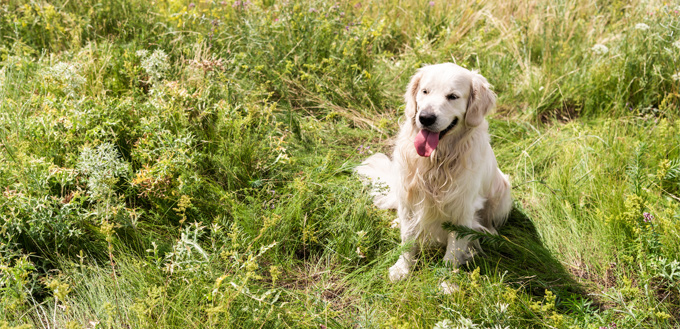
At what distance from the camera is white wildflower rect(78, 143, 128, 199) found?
7.51 feet

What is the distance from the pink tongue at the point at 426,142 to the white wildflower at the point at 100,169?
4.85 ft

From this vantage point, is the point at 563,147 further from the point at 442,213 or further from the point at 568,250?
→ the point at 442,213

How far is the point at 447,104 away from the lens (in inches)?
86.6

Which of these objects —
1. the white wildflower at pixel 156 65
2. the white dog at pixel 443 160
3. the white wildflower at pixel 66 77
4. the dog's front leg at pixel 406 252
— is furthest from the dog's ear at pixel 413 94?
the white wildflower at pixel 66 77

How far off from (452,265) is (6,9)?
3.79m

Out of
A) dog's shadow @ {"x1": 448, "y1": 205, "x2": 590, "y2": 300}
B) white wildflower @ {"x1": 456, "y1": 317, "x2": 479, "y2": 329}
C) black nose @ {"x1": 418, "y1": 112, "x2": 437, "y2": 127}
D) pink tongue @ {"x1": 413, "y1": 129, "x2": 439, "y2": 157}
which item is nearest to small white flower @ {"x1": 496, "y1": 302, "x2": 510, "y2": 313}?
white wildflower @ {"x1": 456, "y1": 317, "x2": 479, "y2": 329}

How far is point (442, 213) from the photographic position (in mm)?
2430

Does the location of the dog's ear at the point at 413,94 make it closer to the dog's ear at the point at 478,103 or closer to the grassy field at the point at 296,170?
the dog's ear at the point at 478,103

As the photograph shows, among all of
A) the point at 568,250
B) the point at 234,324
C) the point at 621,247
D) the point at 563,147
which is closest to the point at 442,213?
the point at 568,250

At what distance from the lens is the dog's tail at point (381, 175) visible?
2893 millimetres

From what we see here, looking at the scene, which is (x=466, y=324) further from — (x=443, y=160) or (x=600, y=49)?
(x=600, y=49)

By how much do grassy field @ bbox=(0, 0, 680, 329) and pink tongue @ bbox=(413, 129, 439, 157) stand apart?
53cm

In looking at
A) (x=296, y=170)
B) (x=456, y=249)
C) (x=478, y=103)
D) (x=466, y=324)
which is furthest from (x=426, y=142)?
(x=296, y=170)

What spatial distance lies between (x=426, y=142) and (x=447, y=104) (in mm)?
203
